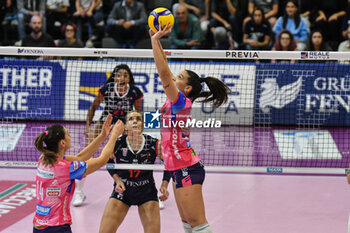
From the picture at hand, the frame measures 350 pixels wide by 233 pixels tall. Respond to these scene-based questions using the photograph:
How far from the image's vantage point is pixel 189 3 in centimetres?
1636

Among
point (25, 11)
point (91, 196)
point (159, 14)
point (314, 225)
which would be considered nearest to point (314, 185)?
point (314, 225)

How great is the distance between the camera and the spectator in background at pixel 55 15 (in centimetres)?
1661

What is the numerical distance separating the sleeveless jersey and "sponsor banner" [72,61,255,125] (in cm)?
518

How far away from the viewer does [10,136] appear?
13.0 metres

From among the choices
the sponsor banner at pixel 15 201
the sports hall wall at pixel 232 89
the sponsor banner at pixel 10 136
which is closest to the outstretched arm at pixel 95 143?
the sponsor banner at pixel 15 201

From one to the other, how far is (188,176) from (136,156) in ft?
3.58

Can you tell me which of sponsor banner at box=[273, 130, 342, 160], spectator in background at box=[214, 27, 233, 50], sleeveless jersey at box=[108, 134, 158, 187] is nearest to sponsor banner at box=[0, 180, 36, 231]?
sleeveless jersey at box=[108, 134, 158, 187]

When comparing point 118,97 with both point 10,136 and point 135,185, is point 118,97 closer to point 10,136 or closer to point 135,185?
point 135,185

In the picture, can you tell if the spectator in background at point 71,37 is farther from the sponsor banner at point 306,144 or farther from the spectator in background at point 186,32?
the sponsor banner at point 306,144

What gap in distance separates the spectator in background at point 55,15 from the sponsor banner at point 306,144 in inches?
289

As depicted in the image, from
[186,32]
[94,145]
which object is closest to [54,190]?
[94,145]

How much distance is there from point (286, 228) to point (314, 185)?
7.71 feet

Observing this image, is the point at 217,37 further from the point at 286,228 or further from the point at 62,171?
the point at 62,171

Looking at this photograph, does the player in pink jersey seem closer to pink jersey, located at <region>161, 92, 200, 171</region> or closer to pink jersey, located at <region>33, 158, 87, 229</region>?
pink jersey, located at <region>33, 158, 87, 229</region>
